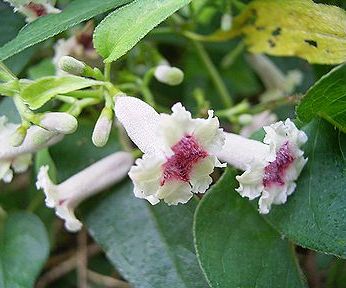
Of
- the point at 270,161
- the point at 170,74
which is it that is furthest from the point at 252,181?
the point at 170,74

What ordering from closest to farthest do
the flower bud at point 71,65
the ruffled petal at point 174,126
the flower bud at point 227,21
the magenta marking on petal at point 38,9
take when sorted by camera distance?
the ruffled petal at point 174,126, the flower bud at point 71,65, the magenta marking on petal at point 38,9, the flower bud at point 227,21

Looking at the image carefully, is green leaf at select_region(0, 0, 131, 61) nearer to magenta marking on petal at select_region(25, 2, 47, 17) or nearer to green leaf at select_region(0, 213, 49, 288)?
magenta marking on petal at select_region(25, 2, 47, 17)

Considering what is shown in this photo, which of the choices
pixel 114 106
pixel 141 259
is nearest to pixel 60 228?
pixel 141 259

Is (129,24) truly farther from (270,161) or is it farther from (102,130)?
(270,161)

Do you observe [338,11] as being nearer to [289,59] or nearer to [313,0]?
[313,0]

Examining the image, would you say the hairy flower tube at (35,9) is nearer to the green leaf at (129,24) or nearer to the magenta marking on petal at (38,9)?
the magenta marking on petal at (38,9)

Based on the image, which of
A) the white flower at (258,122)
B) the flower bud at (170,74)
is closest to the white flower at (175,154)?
the flower bud at (170,74)
